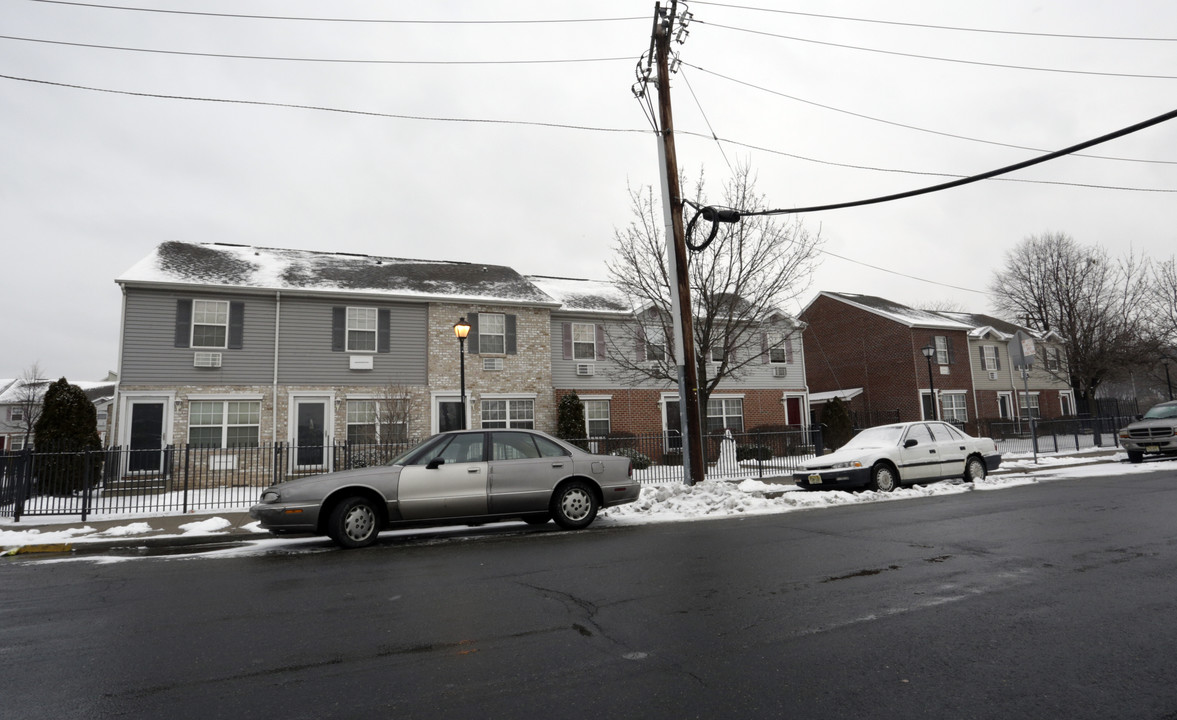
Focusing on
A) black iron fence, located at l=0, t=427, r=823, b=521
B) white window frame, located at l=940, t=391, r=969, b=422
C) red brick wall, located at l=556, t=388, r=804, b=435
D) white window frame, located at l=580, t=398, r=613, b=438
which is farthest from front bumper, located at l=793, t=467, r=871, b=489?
white window frame, located at l=940, t=391, r=969, b=422

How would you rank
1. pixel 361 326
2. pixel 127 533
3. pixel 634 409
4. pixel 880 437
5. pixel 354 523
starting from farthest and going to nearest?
1. pixel 634 409
2. pixel 361 326
3. pixel 880 437
4. pixel 127 533
5. pixel 354 523

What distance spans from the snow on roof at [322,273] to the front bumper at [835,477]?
42.7 ft

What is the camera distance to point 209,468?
19078 millimetres

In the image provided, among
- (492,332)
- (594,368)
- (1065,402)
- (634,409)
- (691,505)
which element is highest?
(492,332)

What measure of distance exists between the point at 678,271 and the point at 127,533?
10415 millimetres

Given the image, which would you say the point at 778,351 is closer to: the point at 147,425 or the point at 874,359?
the point at 874,359

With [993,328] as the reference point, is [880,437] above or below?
below

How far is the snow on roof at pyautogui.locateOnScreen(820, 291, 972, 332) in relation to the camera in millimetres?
34375

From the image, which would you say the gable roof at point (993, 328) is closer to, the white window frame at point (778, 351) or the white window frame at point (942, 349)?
the white window frame at point (942, 349)

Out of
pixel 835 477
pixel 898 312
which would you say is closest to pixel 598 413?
pixel 835 477

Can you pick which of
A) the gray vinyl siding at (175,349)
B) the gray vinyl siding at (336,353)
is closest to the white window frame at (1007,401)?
the gray vinyl siding at (336,353)

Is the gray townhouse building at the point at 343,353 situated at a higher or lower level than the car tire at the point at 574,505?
higher

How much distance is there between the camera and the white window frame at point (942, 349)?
34.9 m

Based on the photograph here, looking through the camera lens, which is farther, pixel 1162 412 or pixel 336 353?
pixel 336 353
